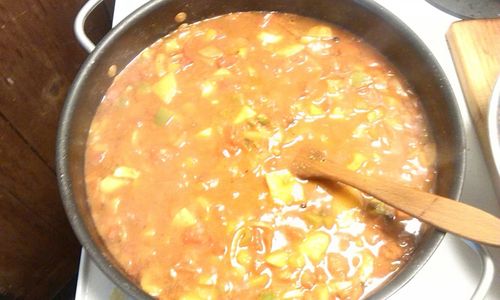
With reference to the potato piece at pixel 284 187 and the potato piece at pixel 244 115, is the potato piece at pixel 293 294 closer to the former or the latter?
→ the potato piece at pixel 284 187

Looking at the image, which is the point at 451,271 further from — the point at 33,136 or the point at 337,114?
the point at 33,136

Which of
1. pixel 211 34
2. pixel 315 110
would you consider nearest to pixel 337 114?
pixel 315 110

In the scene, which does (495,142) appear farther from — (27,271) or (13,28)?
(27,271)

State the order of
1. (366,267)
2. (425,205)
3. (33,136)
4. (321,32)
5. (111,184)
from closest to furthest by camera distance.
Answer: (425,205) < (366,267) < (111,184) < (321,32) < (33,136)

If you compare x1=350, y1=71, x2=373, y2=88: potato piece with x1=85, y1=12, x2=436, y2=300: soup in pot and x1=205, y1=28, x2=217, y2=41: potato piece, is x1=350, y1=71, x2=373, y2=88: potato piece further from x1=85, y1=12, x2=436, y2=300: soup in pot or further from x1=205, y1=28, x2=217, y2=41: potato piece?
x1=205, y1=28, x2=217, y2=41: potato piece

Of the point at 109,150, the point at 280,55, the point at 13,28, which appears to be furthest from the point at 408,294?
the point at 13,28

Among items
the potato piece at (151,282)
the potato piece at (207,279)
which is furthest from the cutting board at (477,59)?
the potato piece at (151,282)

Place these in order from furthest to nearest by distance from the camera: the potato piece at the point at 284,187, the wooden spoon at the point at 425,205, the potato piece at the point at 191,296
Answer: the potato piece at the point at 284,187 → the potato piece at the point at 191,296 → the wooden spoon at the point at 425,205
